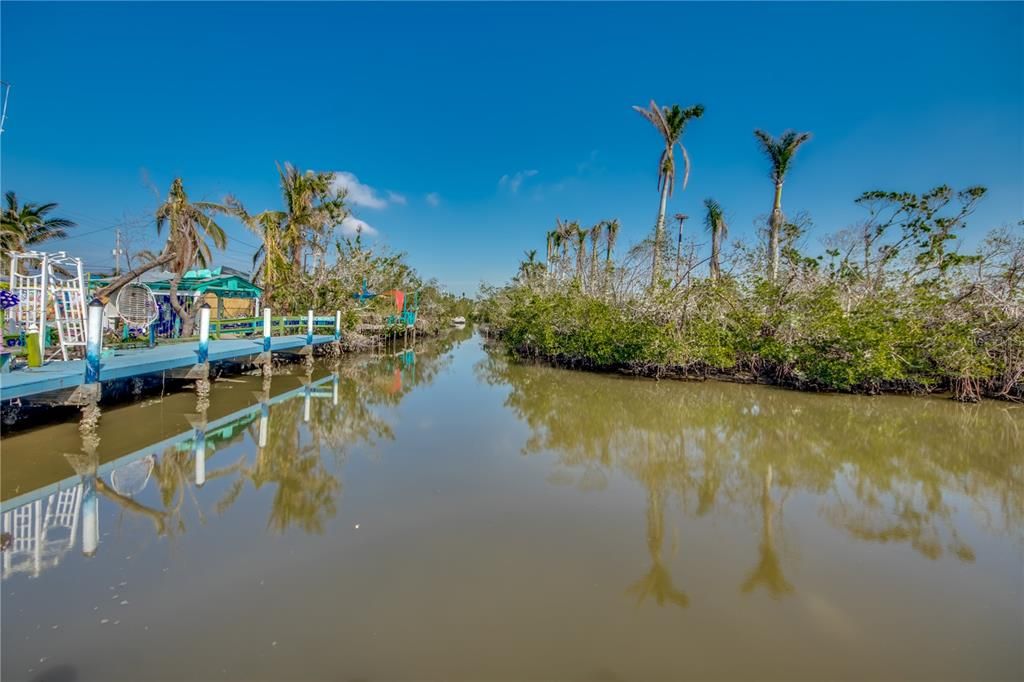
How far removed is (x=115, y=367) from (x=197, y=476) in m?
3.59

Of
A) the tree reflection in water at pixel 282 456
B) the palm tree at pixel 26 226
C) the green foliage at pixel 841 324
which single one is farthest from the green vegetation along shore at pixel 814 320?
the palm tree at pixel 26 226

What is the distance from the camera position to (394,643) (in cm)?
276

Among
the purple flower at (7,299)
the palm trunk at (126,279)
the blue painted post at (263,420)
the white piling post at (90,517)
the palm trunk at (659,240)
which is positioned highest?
the palm trunk at (659,240)

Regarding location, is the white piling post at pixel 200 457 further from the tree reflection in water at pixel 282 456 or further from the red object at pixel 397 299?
the red object at pixel 397 299

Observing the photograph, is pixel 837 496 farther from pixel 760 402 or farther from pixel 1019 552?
pixel 760 402

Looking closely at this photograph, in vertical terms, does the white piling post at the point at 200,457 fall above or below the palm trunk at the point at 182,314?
below

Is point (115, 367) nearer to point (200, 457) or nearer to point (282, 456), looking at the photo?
point (200, 457)

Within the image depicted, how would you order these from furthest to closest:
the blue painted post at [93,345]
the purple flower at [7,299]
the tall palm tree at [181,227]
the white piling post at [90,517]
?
the tall palm tree at [181,227] → the blue painted post at [93,345] → the purple flower at [7,299] → the white piling post at [90,517]

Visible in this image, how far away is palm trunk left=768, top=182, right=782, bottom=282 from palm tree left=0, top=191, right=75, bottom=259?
34.4m

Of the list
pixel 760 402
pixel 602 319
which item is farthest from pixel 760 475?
pixel 602 319

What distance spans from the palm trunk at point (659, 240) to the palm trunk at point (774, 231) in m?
3.44

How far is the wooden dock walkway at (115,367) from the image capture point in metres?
5.89

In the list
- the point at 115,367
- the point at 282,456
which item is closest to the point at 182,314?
the point at 115,367

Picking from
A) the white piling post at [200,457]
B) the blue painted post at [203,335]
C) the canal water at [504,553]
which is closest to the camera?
the canal water at [504,553]
